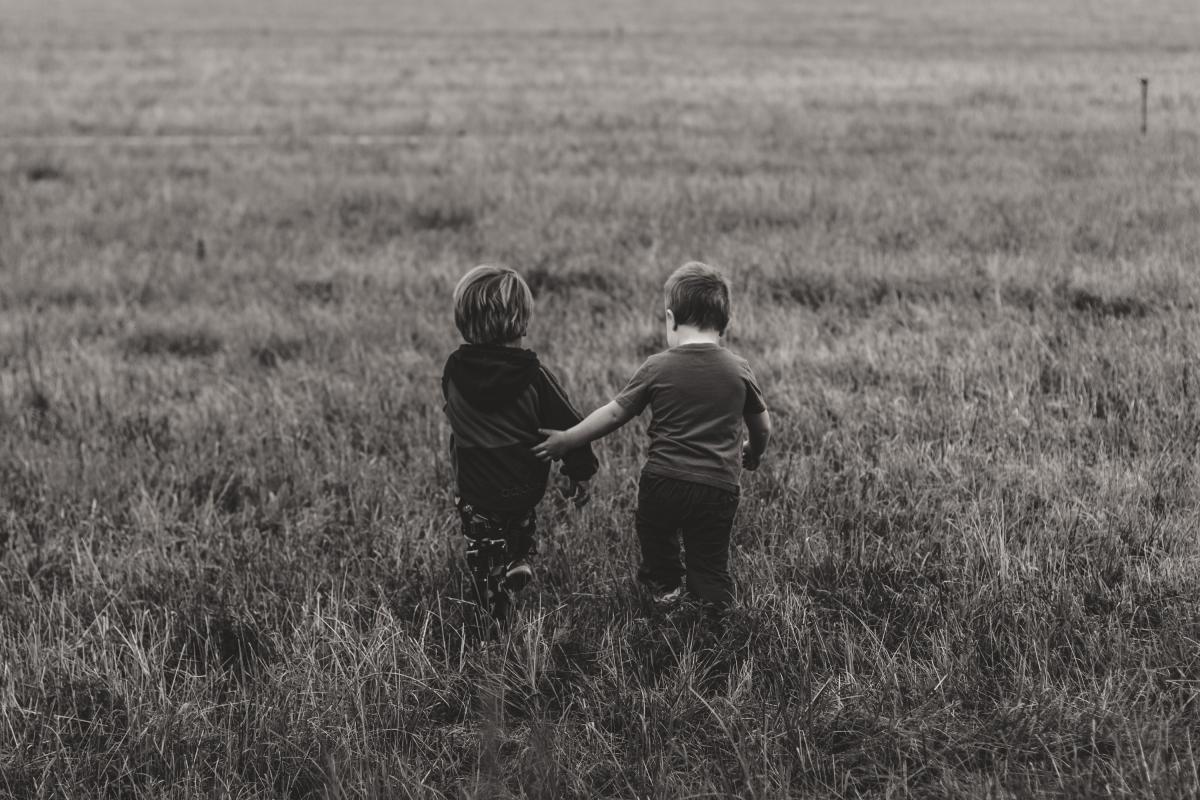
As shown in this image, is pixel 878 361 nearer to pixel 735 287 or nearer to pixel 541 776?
pixel 735 287

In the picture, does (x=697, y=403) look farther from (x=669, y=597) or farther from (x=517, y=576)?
(x=517, y=576)

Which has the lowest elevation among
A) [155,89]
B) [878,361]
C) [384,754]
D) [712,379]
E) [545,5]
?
[384,754]

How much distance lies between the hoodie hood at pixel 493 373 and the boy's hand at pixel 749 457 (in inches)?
31.8

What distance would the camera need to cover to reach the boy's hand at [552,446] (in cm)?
320

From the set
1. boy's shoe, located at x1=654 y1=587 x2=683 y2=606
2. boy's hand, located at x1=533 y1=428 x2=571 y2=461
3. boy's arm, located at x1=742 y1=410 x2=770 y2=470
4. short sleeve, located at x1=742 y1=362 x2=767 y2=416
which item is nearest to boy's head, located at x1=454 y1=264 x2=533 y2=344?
boy's hand, located at x1=533 y1=428 x2=571 y2=461

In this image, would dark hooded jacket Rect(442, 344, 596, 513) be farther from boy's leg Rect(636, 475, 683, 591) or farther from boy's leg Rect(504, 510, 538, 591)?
boy's leg Rect(636, 475, 683, 591)

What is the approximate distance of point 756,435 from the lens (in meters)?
3.34

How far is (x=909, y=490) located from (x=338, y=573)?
2255 millimetres

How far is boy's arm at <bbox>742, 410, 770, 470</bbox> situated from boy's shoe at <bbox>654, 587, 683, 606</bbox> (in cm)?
50

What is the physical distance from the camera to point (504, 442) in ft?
10.6

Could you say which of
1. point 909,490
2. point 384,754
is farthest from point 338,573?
point 909,490

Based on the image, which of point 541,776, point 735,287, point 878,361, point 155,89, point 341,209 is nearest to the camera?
point 541,776

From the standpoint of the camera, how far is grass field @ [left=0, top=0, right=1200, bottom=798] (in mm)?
2590

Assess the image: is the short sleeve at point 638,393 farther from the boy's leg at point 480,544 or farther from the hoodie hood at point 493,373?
the boy's leg at point 480,544
